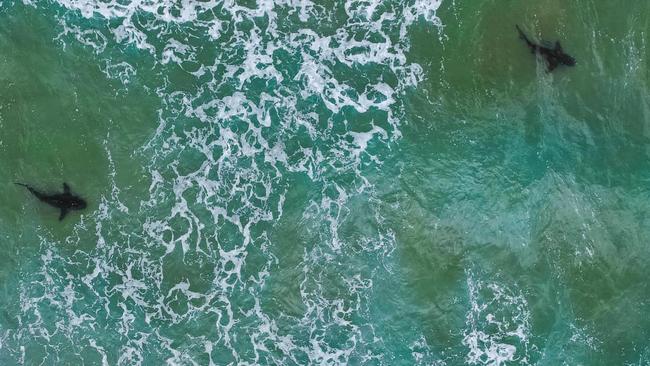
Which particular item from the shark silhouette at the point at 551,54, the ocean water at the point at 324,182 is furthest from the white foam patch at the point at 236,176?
the shark silhouette at the point at 551,54

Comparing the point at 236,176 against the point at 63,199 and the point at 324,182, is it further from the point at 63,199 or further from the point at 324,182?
the point at 63,199

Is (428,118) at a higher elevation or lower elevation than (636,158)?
higher

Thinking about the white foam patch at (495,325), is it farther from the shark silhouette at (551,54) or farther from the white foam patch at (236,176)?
the shark silhouette at (551,54)

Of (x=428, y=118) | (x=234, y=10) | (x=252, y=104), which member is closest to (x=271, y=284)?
(x=252, y=104)

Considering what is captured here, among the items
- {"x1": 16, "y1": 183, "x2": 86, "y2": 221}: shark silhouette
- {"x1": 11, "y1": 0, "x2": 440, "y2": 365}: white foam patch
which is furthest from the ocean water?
{"x1": 16, "y1": 183, "x2": 86, "y2": 221}: shark silhouette

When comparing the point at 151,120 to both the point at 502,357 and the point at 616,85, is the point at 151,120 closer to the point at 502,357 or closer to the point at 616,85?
the point at 502,357

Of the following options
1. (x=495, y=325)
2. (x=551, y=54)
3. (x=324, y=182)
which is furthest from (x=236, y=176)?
(x=551, y=54)
